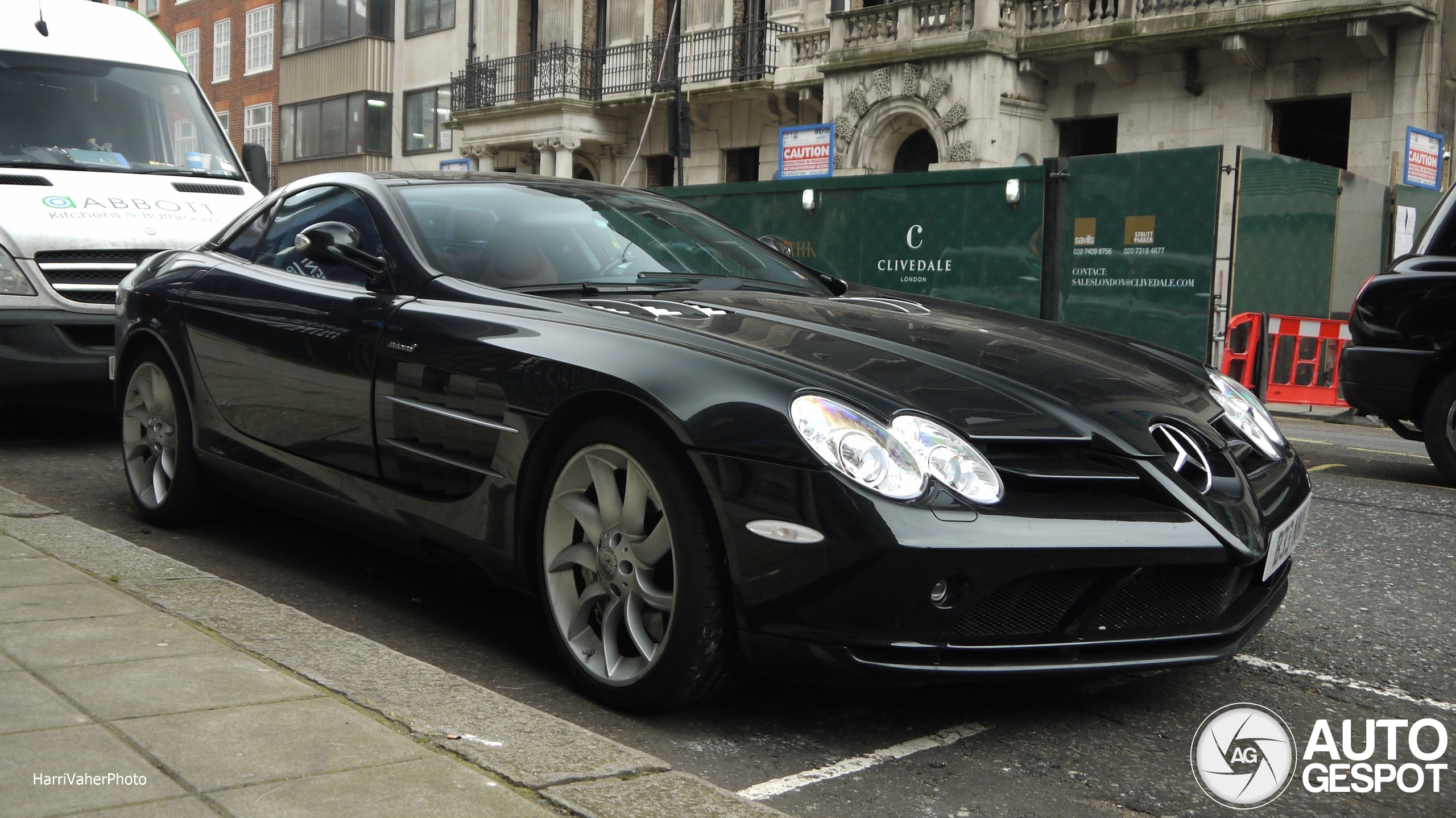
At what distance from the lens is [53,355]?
24.4ft

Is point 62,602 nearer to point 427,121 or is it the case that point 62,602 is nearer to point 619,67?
point 619,67

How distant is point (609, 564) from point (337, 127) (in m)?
36.2

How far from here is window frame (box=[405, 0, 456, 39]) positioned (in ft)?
113

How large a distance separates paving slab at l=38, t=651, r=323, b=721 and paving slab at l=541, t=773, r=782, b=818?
0.79 metres

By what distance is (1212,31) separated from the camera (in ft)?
65.2

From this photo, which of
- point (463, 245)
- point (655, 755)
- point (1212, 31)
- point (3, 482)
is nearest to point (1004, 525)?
point (655, 755)

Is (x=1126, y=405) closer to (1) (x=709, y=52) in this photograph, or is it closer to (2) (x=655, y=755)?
(2) (x=655, y=755)

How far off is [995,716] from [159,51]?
26.2 feet

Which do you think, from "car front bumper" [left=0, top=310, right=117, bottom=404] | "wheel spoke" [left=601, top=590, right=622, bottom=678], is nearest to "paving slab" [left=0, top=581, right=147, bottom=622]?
"wheel spoke" [left=601, top=590, right=622, bottom=678]

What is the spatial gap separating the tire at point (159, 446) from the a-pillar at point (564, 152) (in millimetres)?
25259

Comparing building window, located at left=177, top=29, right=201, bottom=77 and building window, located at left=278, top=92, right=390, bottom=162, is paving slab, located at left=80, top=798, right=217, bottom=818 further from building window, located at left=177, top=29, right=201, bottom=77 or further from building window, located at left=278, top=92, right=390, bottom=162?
building window, located at left=177, top=29, right=201, bottom=77

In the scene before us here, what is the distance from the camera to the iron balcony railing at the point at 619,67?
27.1m

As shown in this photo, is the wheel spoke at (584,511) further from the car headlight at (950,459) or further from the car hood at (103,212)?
the car hood at (103,212)

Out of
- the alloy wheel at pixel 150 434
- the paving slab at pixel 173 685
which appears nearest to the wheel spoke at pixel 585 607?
the paving slab at pixel 173 685
